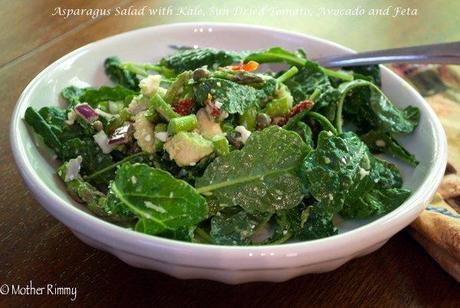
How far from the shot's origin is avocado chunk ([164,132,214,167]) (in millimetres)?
1006

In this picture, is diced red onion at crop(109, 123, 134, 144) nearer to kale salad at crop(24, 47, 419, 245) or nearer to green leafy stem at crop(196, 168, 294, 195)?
kale salad at crop(24, 47, 419, 245)

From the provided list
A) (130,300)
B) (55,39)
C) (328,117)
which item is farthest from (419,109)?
(55,39)

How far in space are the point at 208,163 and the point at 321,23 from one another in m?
1.13

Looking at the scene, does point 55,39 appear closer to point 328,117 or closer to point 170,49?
point 170,49

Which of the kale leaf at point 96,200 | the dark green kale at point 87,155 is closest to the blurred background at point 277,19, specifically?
the dark green kale at point 87,155

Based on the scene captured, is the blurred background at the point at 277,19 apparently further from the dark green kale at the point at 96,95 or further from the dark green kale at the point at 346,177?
the dark green kale at the point at 346,177

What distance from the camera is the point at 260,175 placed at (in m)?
0.98

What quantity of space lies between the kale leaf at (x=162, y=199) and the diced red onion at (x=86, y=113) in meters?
0.27

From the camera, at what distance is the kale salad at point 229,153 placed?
36.0 inches

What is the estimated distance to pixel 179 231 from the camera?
2.88 feet

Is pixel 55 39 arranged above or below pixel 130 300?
above

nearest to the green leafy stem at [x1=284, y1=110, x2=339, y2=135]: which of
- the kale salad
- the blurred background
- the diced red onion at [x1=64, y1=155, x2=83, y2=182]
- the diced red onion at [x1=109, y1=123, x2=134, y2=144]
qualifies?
the kale salad

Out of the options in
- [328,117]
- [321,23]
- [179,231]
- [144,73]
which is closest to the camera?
[179,231]

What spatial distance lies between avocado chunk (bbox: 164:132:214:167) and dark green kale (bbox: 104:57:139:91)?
1.29 feet
